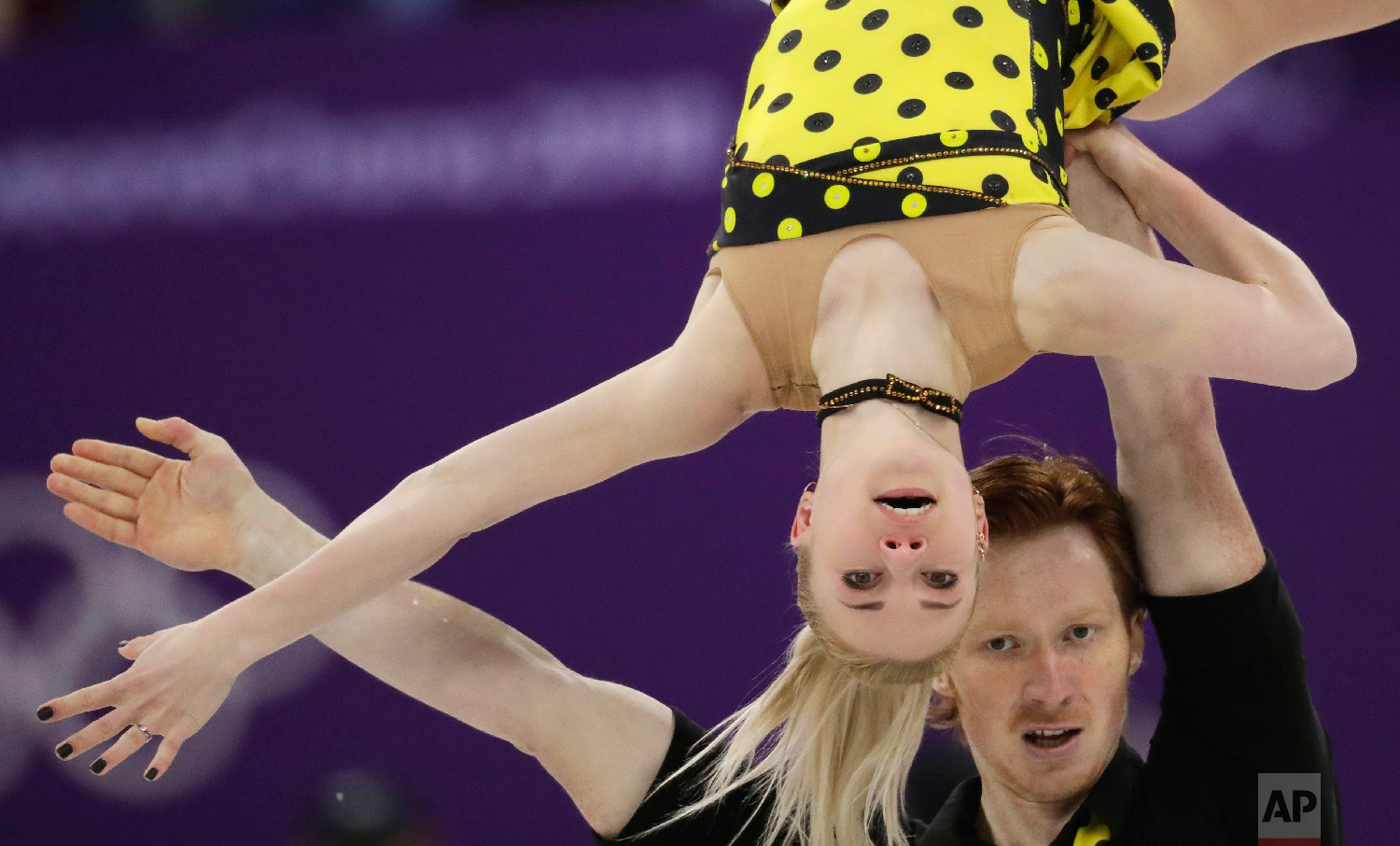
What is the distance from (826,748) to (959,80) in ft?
3.16

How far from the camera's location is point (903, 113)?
81.2 inches

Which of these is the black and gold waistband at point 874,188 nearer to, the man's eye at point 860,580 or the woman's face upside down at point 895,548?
the woman's face upside down at point 895,548

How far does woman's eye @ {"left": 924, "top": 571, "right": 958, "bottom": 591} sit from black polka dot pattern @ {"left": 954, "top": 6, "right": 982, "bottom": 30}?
0.78 meters

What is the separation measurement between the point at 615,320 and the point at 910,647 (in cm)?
213

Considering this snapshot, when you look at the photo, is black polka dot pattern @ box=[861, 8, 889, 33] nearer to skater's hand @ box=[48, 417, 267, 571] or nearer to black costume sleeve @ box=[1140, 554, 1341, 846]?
black costume sleeve @ box=[1140, 554, 1341, 846]

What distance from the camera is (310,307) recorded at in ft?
13.6

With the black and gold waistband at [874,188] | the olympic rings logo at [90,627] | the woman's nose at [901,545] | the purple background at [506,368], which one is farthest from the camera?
the olympic rings logo at [90,627]

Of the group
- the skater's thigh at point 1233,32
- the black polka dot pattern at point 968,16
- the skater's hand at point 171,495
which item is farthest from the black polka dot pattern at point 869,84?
the skater's hand at point 171,495

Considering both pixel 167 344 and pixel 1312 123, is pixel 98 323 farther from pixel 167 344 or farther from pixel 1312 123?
pixel 1312 123

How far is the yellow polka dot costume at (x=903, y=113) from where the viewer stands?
2.03 metres

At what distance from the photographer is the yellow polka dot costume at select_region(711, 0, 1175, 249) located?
2029 millimetres

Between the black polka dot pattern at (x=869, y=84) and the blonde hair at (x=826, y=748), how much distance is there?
26.7 inches

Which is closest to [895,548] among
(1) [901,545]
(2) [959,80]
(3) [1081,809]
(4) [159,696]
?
(1) [901,545]

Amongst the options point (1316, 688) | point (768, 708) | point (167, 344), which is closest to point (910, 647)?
point (768, 708)
